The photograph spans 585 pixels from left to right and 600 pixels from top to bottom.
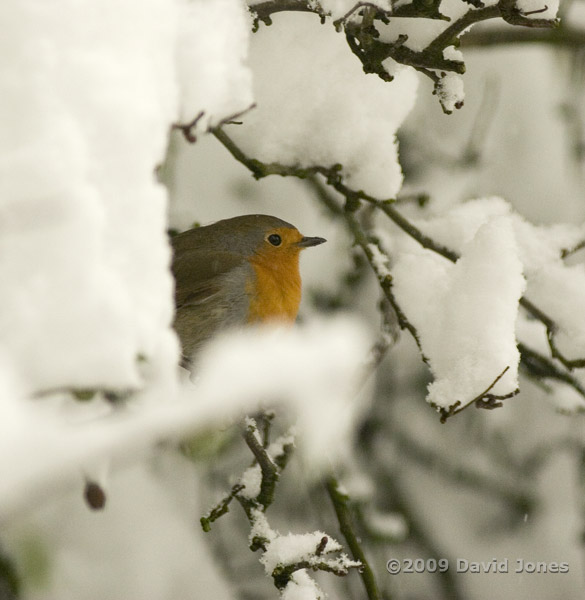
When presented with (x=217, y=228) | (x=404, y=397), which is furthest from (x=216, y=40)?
(x=404, y=397)

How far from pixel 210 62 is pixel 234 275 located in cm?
206

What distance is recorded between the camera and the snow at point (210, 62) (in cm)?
130

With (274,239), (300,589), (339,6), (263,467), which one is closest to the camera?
(339,6)

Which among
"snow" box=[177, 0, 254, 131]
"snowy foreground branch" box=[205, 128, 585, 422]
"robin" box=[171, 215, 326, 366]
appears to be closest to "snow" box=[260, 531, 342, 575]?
"snowy foreground branch" box=[205, 128, 585, 422]

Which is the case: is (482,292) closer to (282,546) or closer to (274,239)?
(282,546)

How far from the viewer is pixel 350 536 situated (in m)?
2.67

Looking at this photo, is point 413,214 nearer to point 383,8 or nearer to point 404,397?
point 404,397

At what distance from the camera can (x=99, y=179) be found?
111 cm

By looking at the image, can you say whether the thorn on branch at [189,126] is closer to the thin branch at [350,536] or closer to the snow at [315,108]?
the snow at [315,108]

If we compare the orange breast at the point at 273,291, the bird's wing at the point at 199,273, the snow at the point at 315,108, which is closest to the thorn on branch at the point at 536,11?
the snow at the point at 315,108

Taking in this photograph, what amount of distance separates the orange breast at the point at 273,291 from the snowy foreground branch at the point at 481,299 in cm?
38

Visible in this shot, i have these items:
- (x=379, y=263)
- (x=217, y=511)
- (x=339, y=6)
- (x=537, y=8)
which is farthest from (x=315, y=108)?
(x=217, y=511)

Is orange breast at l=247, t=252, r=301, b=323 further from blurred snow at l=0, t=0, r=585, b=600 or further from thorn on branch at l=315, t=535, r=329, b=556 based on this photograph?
thorn on branch at l=315, t=535, r=329, b=556

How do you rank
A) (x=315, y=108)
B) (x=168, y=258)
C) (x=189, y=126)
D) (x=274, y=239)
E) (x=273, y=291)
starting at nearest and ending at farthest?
(x=168, y=258) < (x=189, y=126) < (x=315, y=108) < (x=273, y=291) < (x=274, y=239)
